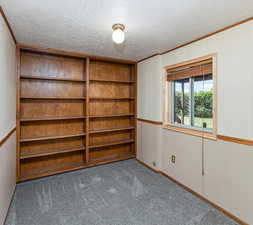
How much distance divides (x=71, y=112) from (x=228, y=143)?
2.85 m

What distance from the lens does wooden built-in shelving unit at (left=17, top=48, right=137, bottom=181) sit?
284cm

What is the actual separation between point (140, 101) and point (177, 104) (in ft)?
3.20

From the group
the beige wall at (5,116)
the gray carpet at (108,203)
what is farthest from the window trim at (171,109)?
the beige wall at (5,116)

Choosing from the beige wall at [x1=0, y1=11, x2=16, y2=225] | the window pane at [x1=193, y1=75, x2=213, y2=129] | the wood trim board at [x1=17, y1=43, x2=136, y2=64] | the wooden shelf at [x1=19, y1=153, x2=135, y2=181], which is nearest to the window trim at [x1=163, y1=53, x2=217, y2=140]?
the window pane at [x1=193, y1=75, x2=213, y2=129]

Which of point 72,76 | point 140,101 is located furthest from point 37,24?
point 140,101

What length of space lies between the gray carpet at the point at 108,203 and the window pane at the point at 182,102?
1152 millimetres

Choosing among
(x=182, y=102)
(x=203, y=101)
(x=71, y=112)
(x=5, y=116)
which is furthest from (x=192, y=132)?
(x=5, y=116)

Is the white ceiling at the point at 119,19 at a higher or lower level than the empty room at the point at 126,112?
higher

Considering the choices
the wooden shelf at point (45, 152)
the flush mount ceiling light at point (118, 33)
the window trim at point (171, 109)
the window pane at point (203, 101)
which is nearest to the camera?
the flush mount ceiling light at point (118, 33)

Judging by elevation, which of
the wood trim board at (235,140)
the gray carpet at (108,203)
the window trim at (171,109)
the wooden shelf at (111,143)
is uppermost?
the window trim at (171,109)

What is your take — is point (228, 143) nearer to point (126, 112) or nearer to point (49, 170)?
point (126, 112)

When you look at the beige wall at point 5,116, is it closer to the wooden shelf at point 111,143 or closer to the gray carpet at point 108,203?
the gray carpet at point 108,203

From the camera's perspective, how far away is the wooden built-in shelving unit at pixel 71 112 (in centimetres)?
284

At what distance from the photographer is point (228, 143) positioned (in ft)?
6.29
